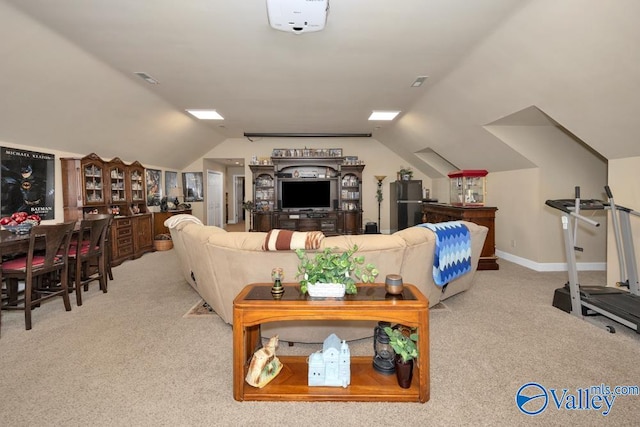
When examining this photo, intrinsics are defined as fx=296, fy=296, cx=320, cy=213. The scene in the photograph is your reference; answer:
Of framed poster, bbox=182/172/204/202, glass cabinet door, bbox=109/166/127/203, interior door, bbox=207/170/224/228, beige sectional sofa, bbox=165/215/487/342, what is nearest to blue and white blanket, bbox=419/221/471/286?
beige sectional sofa, bbox=165/215/487/342

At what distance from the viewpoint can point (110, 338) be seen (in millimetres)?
2537

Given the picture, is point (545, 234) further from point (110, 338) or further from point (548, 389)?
point (110, 338)

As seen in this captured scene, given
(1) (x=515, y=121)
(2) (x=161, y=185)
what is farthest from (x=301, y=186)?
(1) (x=515, y=121)

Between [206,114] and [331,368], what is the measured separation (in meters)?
5.30

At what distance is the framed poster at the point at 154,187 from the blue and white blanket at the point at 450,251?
6.13 meters

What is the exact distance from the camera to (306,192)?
7.99 m

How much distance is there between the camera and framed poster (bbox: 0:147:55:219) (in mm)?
3630

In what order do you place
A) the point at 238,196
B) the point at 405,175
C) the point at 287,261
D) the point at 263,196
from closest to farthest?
the point at 287,261, the point at 405,175, the point at 263,196, the point at 238,196

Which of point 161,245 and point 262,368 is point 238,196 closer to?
point 161,245

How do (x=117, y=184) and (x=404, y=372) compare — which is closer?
(x=404, y=372)

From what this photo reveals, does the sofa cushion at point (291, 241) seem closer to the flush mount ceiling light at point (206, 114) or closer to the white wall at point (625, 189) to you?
the white wall at point (625, 189)

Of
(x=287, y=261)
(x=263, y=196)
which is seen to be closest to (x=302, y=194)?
(x=263, y=196)

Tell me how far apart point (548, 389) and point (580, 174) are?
164 inches

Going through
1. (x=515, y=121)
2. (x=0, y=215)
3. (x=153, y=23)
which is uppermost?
(x=153, y=23)
